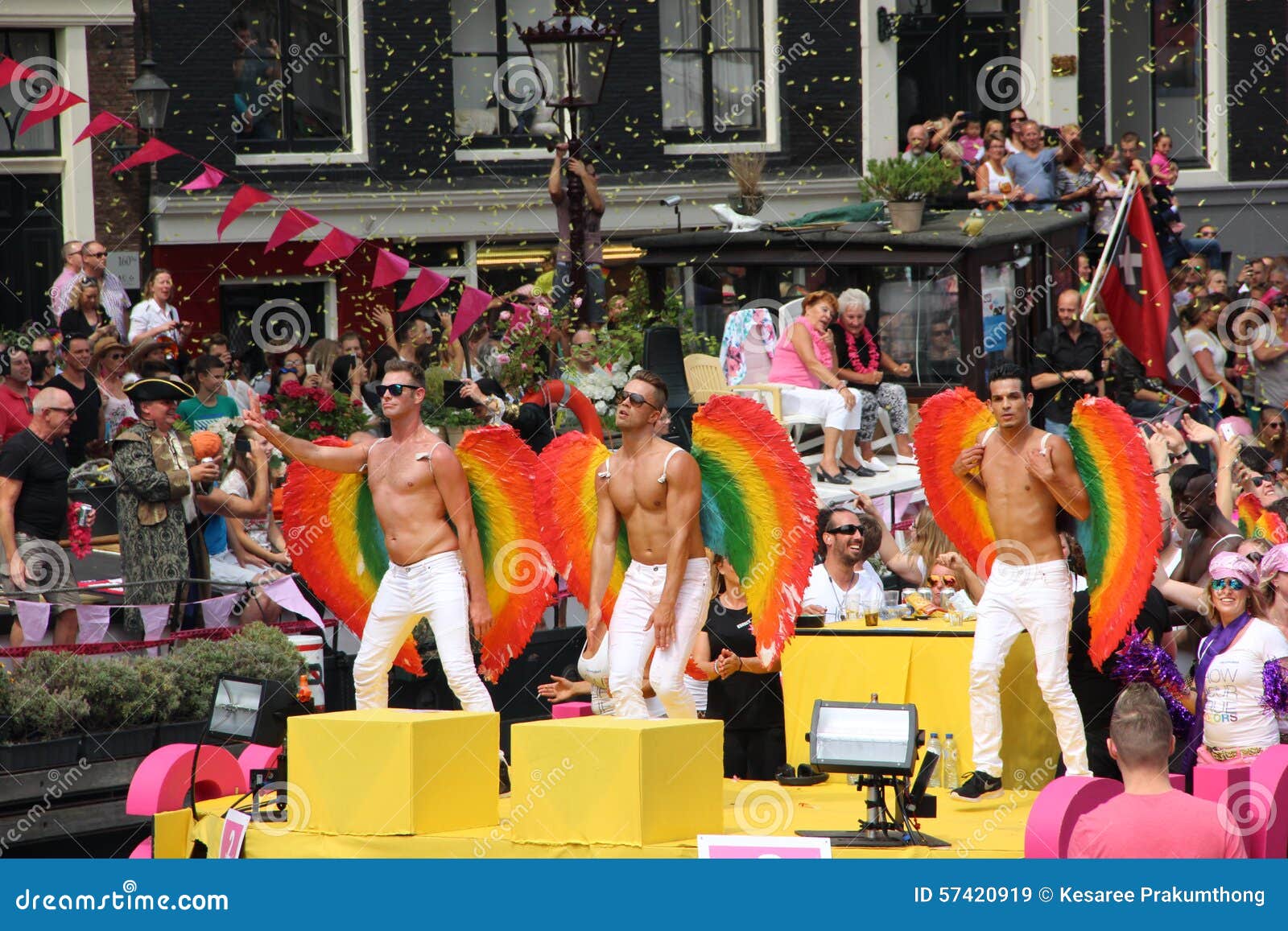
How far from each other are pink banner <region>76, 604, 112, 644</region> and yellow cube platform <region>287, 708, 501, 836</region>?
7.69 feet

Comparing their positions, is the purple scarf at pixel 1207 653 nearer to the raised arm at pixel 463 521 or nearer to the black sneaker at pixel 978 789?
the black sneaker at pixel 978 789

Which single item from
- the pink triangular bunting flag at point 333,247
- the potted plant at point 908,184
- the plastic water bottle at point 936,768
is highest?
the potted plant at point 908,184

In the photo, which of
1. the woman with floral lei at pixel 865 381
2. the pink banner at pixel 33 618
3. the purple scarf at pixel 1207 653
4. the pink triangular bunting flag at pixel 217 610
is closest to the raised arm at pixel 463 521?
the pink triangular bunting flag at pixel 217 610

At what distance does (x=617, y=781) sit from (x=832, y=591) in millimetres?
2712

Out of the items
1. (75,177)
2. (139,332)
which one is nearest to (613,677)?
(139,332)

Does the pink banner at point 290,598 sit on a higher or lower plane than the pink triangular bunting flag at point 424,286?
lower

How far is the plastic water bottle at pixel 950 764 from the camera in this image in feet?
30.3

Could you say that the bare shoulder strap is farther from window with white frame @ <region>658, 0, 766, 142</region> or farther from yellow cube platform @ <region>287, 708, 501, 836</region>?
window with white frame @ <region>658, 0, 766, 142</region>

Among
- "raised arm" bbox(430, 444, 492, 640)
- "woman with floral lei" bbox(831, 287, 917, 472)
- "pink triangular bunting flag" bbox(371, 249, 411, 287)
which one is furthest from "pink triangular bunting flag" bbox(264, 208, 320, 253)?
"woman with floral lei" bbox(831, 287, 917, 472)

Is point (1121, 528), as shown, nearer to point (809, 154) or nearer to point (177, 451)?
point (177, 451)

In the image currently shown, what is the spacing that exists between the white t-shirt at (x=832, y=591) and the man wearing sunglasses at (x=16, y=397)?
15.9 feet

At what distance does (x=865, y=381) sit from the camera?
14.1 metres

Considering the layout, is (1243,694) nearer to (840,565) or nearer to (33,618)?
(840,565)

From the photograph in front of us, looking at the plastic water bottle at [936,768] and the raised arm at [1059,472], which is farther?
the plastic water bottle at [936,768]
